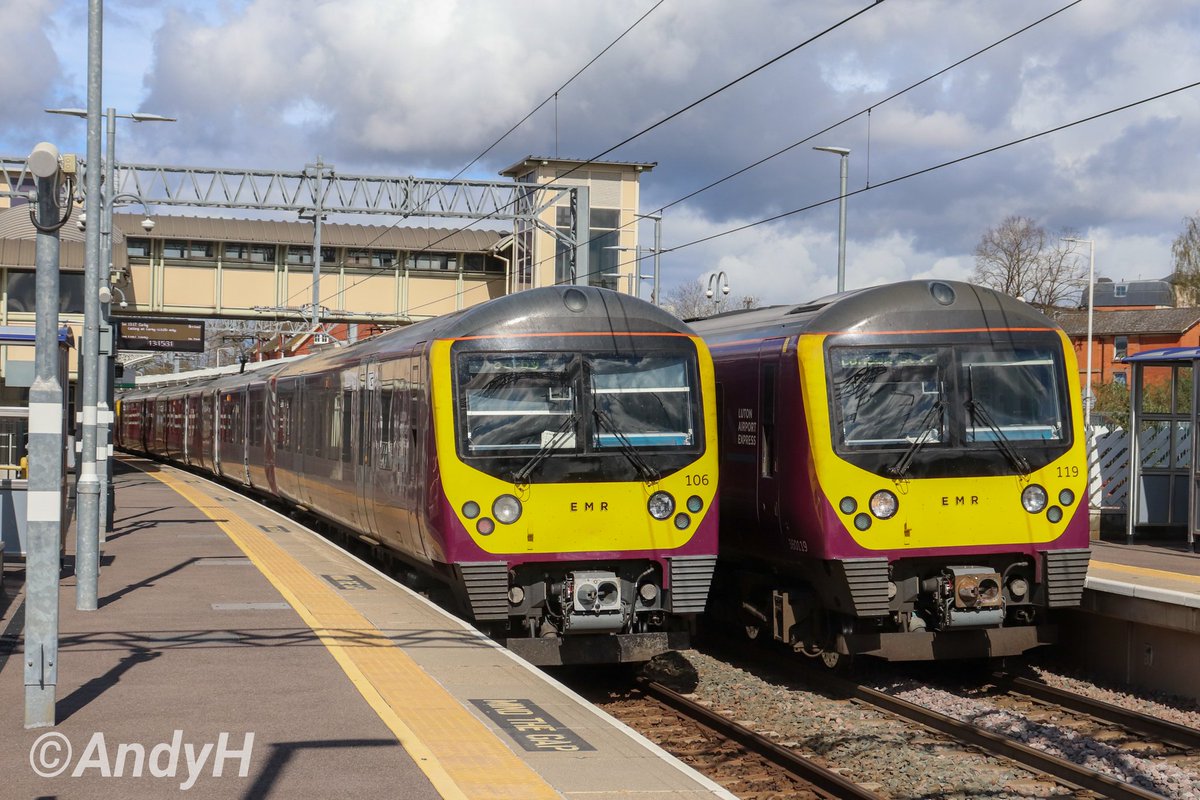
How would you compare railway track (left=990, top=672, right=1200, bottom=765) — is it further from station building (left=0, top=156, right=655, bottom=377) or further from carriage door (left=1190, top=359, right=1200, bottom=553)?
station building (left=0, top=156, right=655, bottom=377)

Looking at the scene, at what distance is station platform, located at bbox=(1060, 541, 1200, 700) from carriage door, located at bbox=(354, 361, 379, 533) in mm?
6959

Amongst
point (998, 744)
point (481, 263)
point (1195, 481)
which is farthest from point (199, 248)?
point (998, 744)

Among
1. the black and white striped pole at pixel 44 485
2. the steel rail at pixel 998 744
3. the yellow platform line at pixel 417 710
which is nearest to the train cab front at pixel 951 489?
the steel rail at pixel 998 744

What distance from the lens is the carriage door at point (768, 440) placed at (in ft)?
39.1

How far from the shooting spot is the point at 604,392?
11203mm

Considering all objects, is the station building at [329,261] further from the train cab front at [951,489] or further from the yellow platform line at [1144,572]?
the train cab front at [951,489]

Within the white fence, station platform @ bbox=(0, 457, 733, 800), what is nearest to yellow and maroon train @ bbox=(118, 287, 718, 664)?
station platform @ bbox=(0, 457, 733, 800)

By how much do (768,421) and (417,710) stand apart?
474cm

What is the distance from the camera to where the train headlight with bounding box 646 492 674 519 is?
11133 millimetres

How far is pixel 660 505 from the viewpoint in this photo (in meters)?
11.2

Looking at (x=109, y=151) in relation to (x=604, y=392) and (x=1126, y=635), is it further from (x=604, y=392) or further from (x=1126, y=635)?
(x=1126, y=635)

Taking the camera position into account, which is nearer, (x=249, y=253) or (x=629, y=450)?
(x=629, y=450)

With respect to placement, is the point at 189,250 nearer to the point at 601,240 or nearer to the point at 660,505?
the point at 601,240

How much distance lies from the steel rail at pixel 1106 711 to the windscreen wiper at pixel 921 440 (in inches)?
93.4
